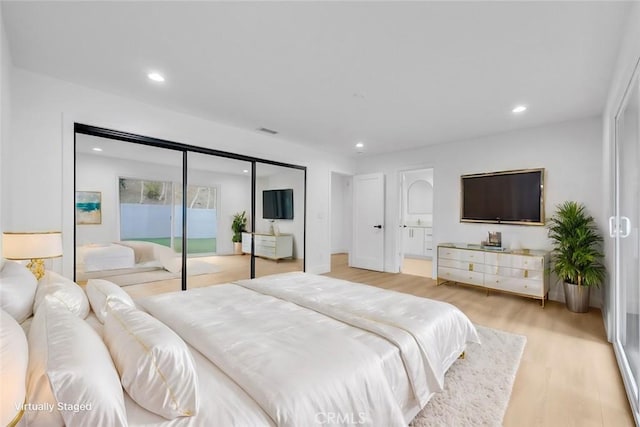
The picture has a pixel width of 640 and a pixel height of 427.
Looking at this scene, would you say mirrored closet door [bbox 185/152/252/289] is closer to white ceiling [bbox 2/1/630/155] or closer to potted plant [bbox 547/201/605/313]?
white ceiling [bbox 2/1/630/155]

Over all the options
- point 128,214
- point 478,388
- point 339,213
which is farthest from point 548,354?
point 339,213

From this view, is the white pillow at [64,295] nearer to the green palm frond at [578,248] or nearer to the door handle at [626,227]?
the door handle at [626,227]

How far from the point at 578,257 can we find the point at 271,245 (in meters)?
4.29

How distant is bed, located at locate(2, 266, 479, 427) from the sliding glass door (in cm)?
110

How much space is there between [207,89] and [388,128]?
260cm

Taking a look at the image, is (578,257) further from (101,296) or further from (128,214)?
(128,214)

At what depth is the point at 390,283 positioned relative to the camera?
503cm

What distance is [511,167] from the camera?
4.50 m

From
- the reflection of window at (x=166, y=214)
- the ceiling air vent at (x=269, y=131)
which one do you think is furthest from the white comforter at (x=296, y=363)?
the ceiling air vent at (x=269, y=131)

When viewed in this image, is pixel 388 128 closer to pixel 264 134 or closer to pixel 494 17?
pixel 264 134

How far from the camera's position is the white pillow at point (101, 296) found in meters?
1.61

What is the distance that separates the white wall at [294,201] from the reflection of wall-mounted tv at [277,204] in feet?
0.23

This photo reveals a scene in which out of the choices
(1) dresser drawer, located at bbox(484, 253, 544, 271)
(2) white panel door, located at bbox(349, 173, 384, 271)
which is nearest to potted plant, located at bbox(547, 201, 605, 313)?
(1) dresser drawer, located at bbox(484, 253, 544, 271)

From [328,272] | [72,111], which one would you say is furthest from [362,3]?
[328,272]
